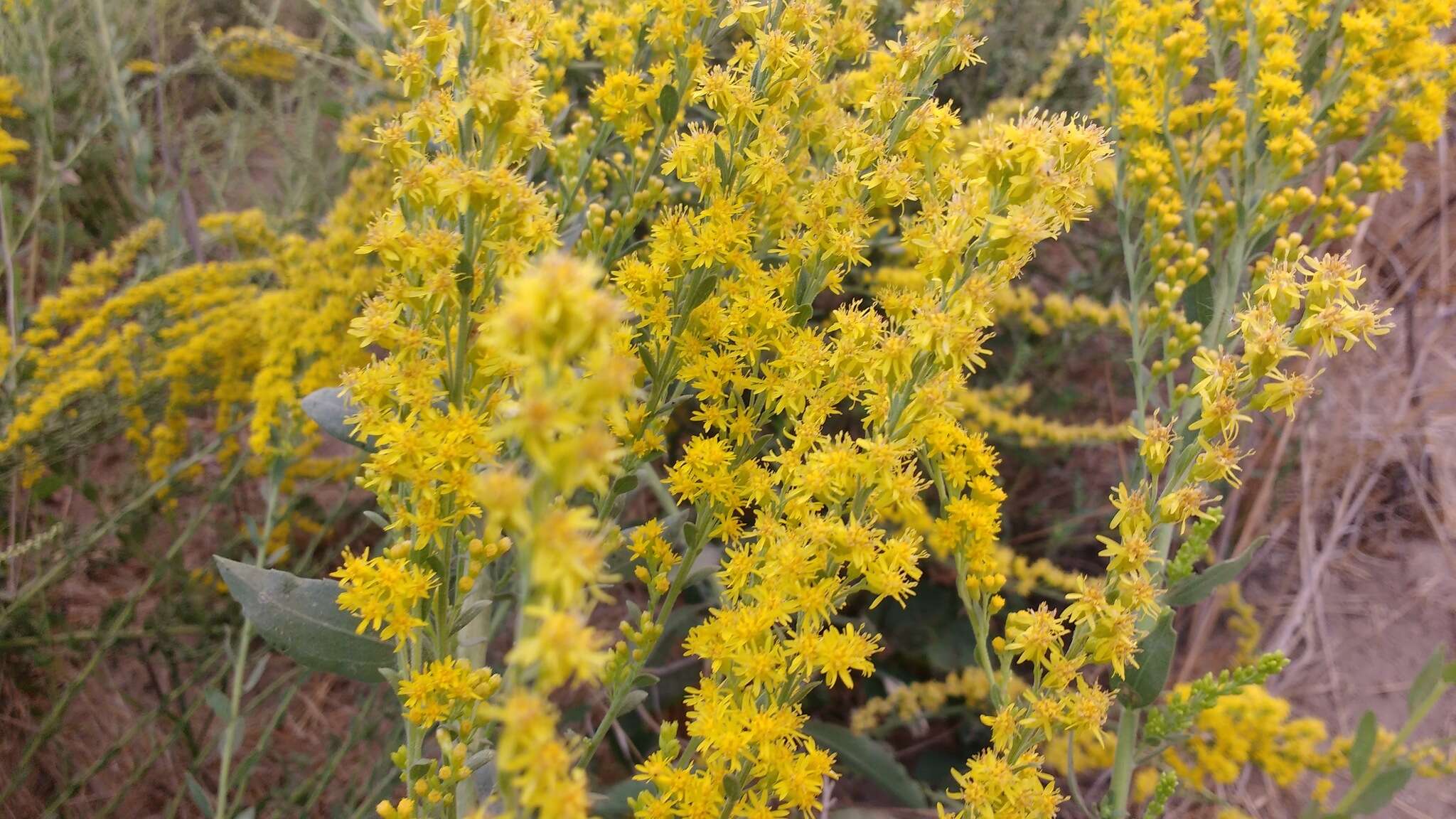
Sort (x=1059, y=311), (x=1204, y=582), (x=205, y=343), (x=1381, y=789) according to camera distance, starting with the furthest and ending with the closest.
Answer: (x=1059, y=311)
(x=205, y=343)
(x=1381, y=789)
(x=1204, y=582)

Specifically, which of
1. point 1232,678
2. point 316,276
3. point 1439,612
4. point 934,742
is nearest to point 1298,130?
point 1232,678

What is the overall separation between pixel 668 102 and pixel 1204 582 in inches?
42.7

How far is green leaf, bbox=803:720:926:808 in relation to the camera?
5.78 ft

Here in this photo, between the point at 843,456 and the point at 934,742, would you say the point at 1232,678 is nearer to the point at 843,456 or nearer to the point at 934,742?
the point at 843,456

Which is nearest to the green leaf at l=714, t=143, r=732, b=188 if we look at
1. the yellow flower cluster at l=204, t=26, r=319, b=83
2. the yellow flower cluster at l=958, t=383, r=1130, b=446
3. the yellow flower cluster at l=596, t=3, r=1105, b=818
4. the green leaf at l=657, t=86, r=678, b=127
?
the yellow flower cluster at l=596, t=3, r=1105, b=818

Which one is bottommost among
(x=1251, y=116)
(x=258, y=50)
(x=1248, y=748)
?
(x=1248, y=748)

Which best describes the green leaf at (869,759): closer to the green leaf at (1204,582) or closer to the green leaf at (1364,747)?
the green leaf at (1204,582)

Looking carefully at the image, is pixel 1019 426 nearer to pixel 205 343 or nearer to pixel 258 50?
pixel 205 343

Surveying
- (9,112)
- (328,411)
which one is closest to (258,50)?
(9,112)

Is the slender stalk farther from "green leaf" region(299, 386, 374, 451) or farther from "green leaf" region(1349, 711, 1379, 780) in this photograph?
"green leaf" region(1349, 711, 1379, 780)

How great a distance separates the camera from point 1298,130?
5.20 ft

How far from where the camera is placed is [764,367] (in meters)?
1.11

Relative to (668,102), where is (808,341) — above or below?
below

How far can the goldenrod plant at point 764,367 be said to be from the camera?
89 centimetres
